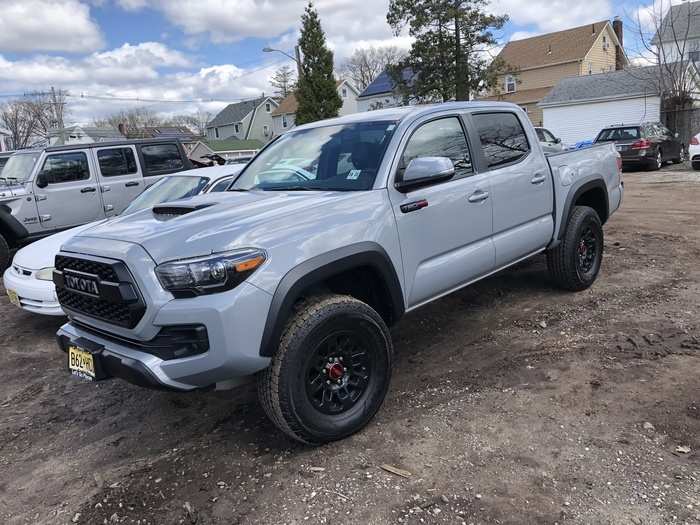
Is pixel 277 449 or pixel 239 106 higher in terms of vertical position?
pixel 239 106

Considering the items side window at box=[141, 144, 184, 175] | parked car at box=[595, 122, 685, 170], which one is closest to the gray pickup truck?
side window at box=[141, 144, 184, 175]

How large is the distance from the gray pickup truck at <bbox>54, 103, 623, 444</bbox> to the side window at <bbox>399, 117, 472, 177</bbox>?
0.01m

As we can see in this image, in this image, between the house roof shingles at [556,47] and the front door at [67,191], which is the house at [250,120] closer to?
the house roof shingles at [556,47]

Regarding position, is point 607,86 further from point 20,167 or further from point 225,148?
point 225,148

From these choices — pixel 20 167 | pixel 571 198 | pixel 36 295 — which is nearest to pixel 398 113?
pixel 571 198

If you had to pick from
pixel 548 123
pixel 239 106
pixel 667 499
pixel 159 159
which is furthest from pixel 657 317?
pixel 239 106

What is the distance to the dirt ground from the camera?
2646 millimetres

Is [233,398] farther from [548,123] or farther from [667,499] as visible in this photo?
[548,123]

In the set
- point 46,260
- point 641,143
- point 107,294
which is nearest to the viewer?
point 107,294

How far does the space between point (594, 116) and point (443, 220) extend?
29.8 meters

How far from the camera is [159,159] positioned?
9.78 m

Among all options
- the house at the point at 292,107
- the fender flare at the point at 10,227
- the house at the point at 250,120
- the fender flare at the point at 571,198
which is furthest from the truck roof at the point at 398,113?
the house at the point at 250,120

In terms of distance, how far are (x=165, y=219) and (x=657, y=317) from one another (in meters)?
4.15

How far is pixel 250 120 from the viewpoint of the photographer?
64875 millimetres
